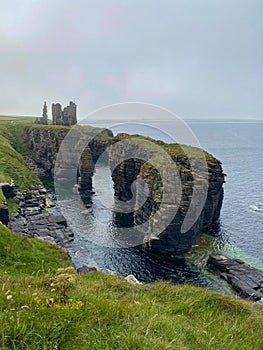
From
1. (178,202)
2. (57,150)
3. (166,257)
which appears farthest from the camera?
(57,150)

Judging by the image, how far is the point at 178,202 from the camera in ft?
192

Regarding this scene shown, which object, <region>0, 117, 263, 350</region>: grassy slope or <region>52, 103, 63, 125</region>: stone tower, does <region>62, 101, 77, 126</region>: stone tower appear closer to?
<region>52, 103, 63, 125</region>: stone tower

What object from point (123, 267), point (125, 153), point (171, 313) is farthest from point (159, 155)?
point (171, 313)

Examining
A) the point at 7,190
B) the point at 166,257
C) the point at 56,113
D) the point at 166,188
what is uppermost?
the point at 56,113

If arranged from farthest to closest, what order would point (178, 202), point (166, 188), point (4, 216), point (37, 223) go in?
1. point (37, 223)
2. point (166, 188)
3. point (178, 202)
4. point (4, 216)

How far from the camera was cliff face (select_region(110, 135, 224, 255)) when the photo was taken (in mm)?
56812

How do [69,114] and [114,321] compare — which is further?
[69,114]

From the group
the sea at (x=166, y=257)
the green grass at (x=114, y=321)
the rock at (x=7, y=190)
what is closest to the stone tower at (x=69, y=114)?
the sea at (x=166, y=257)

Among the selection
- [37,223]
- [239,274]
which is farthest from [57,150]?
[239,274]

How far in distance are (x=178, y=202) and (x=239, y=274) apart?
17.5 meters

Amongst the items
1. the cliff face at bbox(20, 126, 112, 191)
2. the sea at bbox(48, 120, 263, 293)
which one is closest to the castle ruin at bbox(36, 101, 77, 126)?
the cliff face at bbox(20, 126, 112, 191)

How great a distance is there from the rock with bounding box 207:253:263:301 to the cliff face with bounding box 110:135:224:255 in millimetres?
7502

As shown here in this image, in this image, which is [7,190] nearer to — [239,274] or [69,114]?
[239,274]

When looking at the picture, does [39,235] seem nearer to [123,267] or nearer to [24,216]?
[24,216]
